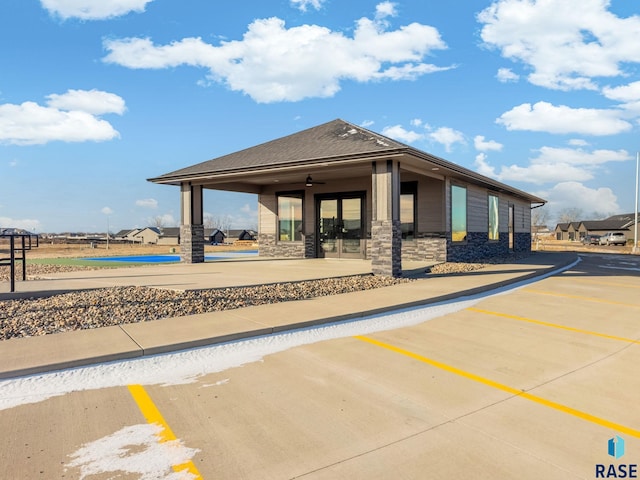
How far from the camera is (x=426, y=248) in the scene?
16281mm

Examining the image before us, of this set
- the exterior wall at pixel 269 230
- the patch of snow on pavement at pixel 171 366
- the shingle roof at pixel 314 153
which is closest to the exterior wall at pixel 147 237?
the exterior wall at pixel 269 230

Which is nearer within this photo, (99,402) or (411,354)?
(99,402)

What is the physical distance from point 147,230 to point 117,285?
96.5m

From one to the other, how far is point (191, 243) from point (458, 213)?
36.3 feet

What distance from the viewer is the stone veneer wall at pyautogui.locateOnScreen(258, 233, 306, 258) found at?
756 inches

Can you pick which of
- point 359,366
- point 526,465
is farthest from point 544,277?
point 526,465

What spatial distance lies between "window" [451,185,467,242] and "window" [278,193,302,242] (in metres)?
6.91

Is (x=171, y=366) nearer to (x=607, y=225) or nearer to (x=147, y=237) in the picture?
(x=607, y=225)

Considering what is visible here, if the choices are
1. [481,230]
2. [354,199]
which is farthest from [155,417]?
[481,230]

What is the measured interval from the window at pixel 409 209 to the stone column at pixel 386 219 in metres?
4.98

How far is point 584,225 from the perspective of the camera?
263 feet

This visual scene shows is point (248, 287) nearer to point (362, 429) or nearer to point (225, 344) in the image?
point (225, 344)

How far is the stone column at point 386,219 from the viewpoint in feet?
38.0

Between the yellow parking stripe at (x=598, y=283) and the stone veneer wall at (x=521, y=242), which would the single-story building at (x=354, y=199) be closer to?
the stone veneer wall at (x=521, y=242)
